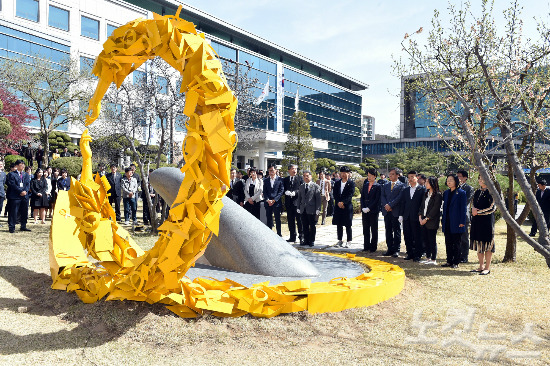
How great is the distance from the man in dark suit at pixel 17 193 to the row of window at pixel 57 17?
1887 cm

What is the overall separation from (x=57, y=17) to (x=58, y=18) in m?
0.08

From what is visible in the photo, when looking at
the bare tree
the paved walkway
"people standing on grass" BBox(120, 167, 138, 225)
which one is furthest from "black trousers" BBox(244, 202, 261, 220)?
the bare tree

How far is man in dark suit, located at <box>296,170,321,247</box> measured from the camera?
8.88 m

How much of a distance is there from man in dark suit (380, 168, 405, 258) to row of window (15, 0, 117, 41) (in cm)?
2346

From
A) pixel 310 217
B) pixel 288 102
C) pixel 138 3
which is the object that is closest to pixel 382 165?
pixel 288 102

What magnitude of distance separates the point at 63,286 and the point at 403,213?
567cm

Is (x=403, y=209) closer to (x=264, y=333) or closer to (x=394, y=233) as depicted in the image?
(x=394, y=233)

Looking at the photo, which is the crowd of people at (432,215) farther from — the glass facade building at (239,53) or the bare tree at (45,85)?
the bare tree at (45,85)

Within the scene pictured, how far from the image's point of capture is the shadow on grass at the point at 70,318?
3.55 meters

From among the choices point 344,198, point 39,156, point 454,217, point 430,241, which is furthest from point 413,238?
point 39,156

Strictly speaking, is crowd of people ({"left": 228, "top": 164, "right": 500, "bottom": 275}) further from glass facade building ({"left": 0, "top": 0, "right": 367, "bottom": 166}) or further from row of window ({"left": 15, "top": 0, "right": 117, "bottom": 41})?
row of window ({"left": 15, "top": 0, "right": 117, "bottom": 41})

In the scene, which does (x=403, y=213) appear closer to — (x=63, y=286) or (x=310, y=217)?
(x=310, y=217)

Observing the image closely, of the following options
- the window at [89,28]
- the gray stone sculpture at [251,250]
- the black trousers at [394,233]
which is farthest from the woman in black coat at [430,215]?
the window at [89,28]

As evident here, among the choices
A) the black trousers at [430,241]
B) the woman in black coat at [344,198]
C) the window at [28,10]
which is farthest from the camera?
the window at [28,10]
